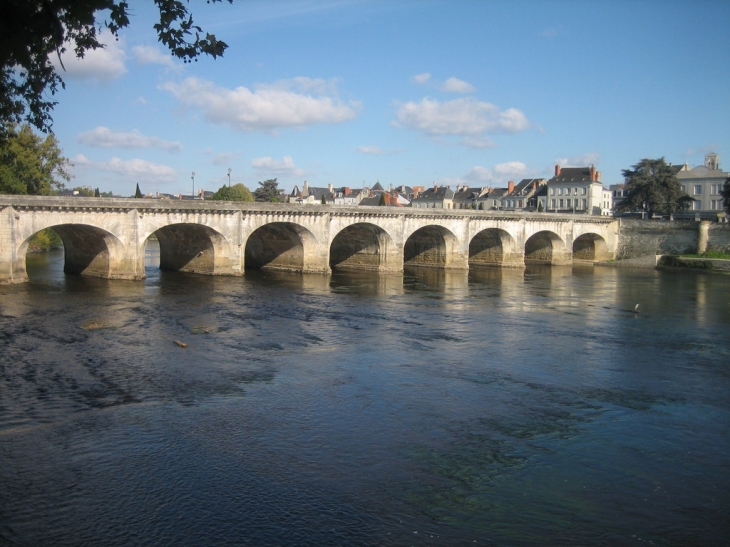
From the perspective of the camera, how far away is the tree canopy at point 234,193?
9306cm

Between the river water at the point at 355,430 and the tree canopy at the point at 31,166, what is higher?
the tree canopy at the point at 31,166

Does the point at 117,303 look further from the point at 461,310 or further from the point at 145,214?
the point at 461,310

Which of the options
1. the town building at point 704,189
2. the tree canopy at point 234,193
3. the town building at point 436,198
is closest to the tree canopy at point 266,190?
the tree canopy at point 234,193

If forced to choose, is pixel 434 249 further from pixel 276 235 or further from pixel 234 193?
pixel 234 193

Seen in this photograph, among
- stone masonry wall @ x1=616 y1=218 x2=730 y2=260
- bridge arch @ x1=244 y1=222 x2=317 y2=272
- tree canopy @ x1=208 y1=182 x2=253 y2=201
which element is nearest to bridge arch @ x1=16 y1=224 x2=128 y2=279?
bridge arch @ x1=244 y1=222 x2=317 y2=272

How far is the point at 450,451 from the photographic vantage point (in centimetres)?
1535

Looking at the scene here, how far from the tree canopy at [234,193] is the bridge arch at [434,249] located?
33431mm

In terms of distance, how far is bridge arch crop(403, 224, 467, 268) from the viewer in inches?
2409

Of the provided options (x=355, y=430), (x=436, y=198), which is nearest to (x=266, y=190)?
(x=436, y=198)

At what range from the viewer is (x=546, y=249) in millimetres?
71938

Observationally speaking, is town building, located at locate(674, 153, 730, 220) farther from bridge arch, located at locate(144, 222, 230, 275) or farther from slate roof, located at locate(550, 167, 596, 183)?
bridge arch, located at locate(144, 222, 230, 275)

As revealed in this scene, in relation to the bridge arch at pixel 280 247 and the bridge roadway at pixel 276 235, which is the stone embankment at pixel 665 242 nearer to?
the bridge roadway at pixel 276 235

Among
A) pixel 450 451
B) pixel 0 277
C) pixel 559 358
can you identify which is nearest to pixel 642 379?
pixel 559 358

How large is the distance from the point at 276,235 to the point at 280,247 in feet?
3.64
